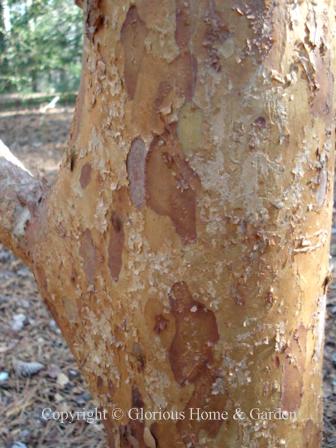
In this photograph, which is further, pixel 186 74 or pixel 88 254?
pixel 88 254

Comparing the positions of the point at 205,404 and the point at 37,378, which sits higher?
the point at 205,404

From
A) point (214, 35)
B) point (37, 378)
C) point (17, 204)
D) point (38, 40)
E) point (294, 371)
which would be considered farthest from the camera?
point (38, 40)

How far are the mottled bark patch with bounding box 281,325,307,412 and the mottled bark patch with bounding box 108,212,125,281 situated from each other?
25cm

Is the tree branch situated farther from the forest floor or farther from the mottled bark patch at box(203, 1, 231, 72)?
the forest floor

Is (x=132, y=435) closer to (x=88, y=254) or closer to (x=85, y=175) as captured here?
(x=88, y=254)

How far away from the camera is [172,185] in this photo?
647 millimetres

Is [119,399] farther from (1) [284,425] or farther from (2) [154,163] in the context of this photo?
(2) [154,163]

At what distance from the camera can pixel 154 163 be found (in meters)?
0.65

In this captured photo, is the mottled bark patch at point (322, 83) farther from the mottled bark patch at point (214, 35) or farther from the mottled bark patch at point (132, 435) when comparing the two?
the mottled bark patch at point (132, 435)

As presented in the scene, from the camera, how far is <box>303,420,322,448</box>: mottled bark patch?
746 mm

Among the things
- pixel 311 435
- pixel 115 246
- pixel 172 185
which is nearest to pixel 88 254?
pixel 115 246

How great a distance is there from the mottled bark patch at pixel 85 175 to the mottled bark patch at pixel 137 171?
8cm

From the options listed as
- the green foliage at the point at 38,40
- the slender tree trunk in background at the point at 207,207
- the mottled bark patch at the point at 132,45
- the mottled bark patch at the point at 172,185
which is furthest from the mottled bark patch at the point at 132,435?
the green foliage at the point at 38,40

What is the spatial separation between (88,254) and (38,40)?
5.13 meters
